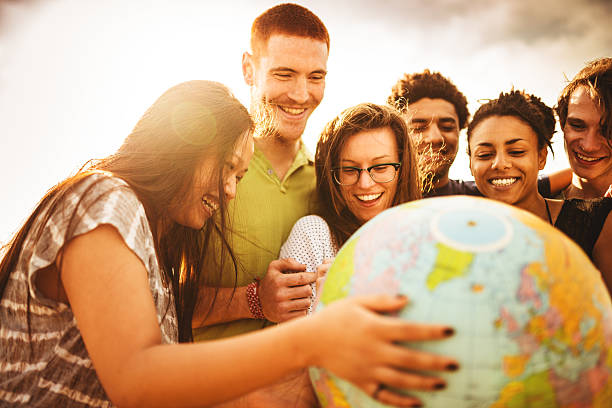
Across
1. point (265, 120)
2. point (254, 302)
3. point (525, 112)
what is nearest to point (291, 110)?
point (265, 120)

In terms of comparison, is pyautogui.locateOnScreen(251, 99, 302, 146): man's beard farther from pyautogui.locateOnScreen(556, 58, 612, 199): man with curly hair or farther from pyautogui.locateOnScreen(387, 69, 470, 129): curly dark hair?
pyautogui.locateOnScreen(556, 58, 612, 199): man with curly hair

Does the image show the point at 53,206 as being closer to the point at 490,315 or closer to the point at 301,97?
the point at 490,315

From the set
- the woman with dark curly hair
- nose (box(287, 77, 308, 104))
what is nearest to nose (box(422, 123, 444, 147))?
the woman with dark curly hair

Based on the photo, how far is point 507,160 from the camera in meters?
3.88

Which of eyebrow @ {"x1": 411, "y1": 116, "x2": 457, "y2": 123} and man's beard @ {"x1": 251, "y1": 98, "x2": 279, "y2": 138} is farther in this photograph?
eyebrow @ {"x1": 411, "y1": 116, "x2": 457, "y2": 123}

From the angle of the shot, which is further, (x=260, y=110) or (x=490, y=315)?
(x=260, y=110)

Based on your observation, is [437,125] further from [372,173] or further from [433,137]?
[372,173]

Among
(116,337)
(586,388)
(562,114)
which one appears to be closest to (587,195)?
(562,114)

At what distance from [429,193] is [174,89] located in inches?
133

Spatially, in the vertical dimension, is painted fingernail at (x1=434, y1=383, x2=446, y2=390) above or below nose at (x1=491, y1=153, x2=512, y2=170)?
below

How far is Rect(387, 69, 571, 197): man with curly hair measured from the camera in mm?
5055

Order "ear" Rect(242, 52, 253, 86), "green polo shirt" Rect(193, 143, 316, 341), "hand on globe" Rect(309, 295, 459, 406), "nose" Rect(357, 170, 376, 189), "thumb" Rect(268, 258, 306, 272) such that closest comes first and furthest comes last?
"hand on globe" Rect(309, 295, 459, 406) → "thumb" Rect(268, 258, 306, 272) → "nose" Rect(357, 170, 376, 189) → "green polo shirt" Rect(193, 143, 316, 341) → "ear" Rect(242, 52, 253, 86)

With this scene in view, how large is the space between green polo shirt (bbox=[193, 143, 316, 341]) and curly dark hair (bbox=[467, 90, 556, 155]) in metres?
1.71

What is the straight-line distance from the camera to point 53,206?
1948 mm
